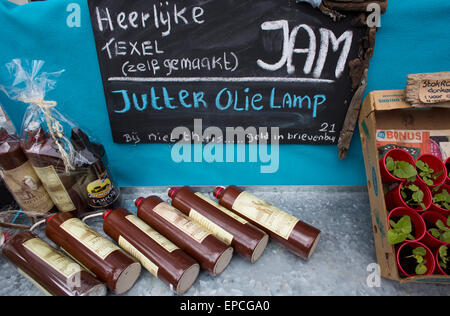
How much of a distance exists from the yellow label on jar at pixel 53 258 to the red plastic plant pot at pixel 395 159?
103 cm

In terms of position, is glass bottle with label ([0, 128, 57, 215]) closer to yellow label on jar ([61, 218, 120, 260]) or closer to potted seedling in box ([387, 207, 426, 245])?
yellow label on jar ([61, 218, 120, 260])

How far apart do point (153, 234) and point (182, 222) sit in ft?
0.35

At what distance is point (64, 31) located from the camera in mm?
960

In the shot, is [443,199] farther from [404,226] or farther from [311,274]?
[311,274]

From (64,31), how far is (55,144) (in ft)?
1.34

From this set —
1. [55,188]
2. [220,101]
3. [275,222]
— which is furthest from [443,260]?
[55,188]

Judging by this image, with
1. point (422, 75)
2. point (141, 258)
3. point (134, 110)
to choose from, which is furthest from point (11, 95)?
point (422, 75)

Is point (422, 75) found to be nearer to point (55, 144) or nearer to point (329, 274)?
point (329, 274)

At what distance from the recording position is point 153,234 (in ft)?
3.06

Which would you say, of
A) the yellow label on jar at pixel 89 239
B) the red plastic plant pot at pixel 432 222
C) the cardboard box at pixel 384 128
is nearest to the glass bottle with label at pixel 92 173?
the yellow label on jar at pixel 89 239

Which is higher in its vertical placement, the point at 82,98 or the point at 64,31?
the point at 64,31

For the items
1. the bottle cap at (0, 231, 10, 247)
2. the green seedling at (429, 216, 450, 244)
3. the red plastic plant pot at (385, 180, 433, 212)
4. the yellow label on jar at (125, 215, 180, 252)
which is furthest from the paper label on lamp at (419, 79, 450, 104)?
the bottle cap at (0, 231, 10, 247)

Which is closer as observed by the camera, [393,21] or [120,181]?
[393,21]
